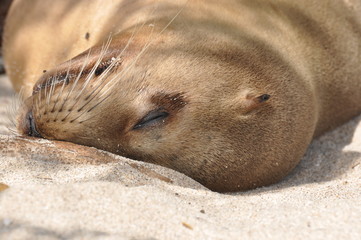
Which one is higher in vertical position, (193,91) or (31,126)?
(193,91)

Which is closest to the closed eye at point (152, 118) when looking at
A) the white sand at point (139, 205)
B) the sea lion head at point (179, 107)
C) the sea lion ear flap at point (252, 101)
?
the sea lion head at point (179, 107)

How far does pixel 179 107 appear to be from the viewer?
2.81 m

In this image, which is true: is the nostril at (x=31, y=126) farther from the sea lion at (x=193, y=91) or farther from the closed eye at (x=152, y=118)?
the closed eye at (x=152, y=118)

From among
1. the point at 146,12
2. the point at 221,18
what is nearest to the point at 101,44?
the point at 146,12

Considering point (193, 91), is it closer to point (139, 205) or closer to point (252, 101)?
point (252, 101)

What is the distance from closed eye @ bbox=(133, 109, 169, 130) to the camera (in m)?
2.77

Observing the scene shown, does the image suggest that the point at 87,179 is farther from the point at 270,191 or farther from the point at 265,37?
the point at 265,37

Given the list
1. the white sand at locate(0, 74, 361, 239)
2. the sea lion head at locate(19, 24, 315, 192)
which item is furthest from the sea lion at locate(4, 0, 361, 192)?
the white sand at locate(0, 74, 361, 239)

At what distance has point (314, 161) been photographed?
11.9ft

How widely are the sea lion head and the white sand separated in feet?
0.39

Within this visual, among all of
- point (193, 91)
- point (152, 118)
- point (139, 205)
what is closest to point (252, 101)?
point (193, 91)

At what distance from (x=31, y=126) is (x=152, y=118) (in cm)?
61

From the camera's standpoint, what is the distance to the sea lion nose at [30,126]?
280cm

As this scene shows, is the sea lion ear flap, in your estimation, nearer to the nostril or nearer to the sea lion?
the sea lion
